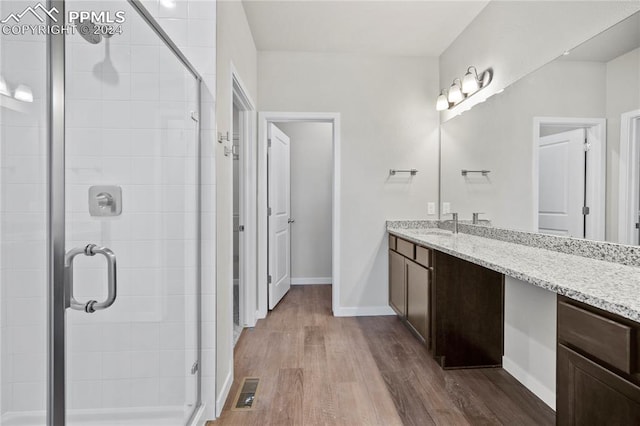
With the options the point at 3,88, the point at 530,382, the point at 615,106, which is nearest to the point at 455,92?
the point at 615,106

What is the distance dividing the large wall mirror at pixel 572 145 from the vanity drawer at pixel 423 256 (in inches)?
22.9

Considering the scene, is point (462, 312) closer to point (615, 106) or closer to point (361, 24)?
point (615, 106)

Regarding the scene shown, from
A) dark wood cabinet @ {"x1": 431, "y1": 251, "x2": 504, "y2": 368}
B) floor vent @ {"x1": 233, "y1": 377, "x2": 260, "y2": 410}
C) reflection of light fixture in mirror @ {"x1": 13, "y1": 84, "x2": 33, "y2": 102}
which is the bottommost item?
floor vent @ {"x1": 233, "y1": 377, "x2": 260, "y2": 410}

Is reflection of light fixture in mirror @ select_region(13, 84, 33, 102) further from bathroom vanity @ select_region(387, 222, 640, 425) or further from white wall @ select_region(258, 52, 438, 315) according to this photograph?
white wall @ select_region(258, 52, 438, 315)

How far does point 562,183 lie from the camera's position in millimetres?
1777

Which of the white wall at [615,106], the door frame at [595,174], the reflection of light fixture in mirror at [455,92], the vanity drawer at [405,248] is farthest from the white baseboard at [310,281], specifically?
the white wall at [615,106]

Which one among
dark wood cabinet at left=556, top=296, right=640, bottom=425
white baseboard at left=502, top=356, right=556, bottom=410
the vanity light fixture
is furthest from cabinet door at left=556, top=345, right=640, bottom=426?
the vanity light fixture

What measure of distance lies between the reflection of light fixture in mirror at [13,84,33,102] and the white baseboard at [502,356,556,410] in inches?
102

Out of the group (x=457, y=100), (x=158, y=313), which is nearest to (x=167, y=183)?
(x=158, y=313)

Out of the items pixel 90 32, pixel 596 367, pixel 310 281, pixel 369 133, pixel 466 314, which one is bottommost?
pixel 310 281

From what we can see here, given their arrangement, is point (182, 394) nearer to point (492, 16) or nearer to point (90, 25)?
point (90, 25)

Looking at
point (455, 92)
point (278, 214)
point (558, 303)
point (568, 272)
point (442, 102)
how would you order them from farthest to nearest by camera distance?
point (278, 214)
point (442, 102)
point (455, 92)
point (568, 272)
point (558, 303)

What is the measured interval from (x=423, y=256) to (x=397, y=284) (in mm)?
722

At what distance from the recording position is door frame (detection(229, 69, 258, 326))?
2982mm
